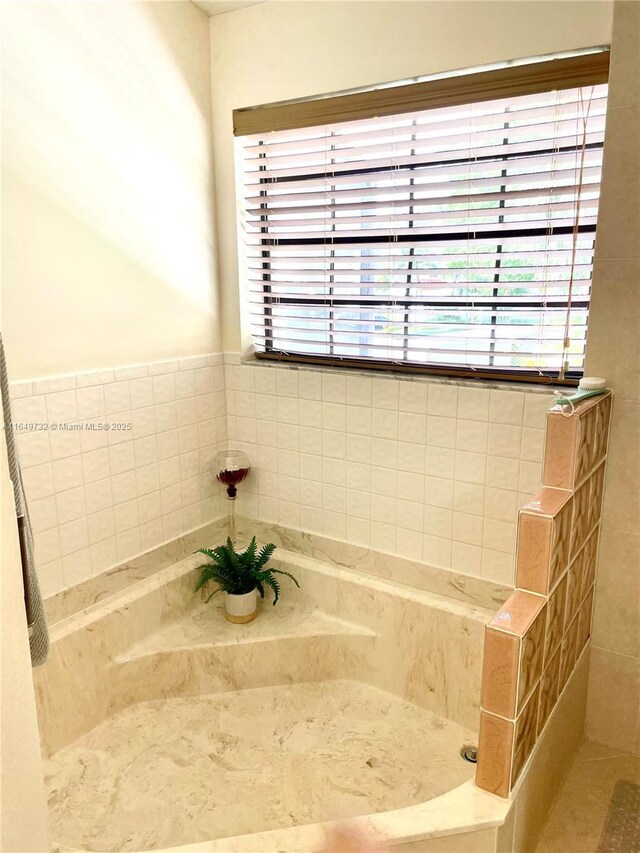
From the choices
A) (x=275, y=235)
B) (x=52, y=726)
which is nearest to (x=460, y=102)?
(x=275, y=235)

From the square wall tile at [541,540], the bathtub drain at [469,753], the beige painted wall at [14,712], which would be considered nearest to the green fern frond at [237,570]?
the bathtub drain at [469,753]

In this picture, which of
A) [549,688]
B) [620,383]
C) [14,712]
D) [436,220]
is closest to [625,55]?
[436,220]

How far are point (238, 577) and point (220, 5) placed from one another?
7.02ft

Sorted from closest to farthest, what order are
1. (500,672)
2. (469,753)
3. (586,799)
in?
1. (500,672)
2. (586,799)
3. (469,753)

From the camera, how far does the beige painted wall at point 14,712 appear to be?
629mm

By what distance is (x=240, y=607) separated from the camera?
91.1 inches

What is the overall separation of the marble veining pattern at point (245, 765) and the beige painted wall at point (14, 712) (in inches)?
45.9

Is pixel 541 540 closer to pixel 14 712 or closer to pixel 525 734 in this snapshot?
pixel 525 734

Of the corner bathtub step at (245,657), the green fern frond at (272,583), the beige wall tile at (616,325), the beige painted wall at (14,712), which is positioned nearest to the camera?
the beige painted wall at (14,712)

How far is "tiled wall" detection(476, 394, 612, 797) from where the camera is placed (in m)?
1.24

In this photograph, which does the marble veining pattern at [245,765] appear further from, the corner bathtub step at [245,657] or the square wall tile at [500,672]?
the square wall tile at [500,672]

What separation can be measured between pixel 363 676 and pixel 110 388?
1.40m

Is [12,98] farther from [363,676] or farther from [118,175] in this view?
[363,676]

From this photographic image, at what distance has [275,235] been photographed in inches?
95.2
